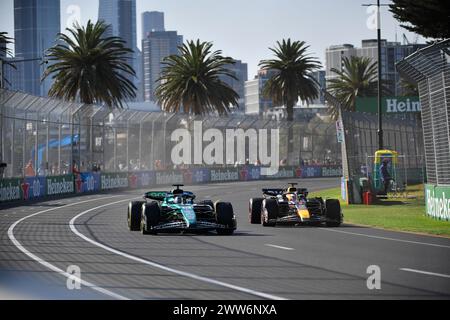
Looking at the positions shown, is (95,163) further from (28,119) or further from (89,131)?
(28,119)

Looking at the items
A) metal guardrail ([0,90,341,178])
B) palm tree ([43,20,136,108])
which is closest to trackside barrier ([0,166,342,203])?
metal guardrail ([0,90,341,178])

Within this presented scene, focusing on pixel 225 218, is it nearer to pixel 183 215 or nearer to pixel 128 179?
pixel 183 215

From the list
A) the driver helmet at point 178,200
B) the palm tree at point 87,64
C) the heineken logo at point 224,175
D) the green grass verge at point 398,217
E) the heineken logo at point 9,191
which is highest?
the palm tree at point 87,64

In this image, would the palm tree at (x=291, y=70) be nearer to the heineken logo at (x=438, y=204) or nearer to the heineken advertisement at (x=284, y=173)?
the heineken advertisement at (x=284, y=173)

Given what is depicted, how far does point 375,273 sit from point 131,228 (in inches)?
394

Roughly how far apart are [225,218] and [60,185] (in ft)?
85.2

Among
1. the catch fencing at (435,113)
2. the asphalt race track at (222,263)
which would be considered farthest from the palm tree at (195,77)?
the asphalt race track at (222,263)

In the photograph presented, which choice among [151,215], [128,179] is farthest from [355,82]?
[151,215]

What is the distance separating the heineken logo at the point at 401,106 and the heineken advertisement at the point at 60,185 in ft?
60.6

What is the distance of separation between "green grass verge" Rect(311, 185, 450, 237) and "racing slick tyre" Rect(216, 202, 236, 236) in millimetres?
4580

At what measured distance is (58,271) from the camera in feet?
44.8

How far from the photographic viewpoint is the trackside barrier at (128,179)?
4056 centimetres
